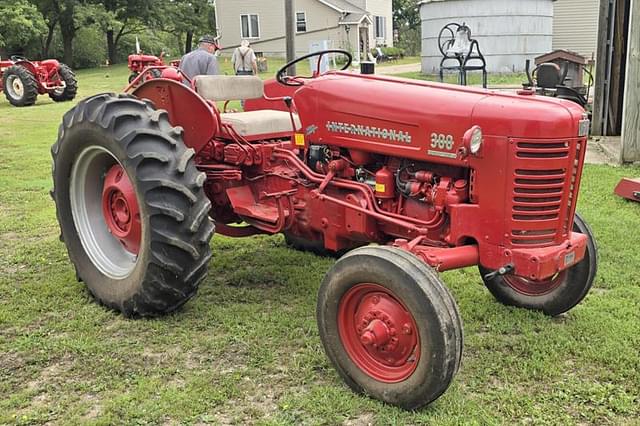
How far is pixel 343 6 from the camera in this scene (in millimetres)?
35531

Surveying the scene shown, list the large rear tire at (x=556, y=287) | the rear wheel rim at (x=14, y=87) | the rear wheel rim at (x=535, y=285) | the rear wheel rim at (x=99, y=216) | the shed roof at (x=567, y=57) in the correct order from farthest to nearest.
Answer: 1. the rear wheel rim at (x=14, y=87)
2. the shed roof at (x=567, y=57)
3. the rear wheel rim at (x=99, y=216)
4. the rear wheel rim at (x=535, y=285)
5. the large rear tire at (x=556, y=287)

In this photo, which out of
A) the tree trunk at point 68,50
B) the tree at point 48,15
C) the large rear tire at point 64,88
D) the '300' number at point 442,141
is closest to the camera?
the '300' number at point 442,141

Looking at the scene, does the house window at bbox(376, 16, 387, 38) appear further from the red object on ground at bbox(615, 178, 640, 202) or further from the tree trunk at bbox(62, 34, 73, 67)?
the red object on ground at bbox(615, 178, 640, 202)

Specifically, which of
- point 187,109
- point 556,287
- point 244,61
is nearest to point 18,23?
point 244,61

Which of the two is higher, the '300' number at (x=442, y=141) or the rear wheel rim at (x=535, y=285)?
the '300' number at (x=442, y=141)

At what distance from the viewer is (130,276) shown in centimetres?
404

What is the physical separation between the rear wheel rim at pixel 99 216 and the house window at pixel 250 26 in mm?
32381

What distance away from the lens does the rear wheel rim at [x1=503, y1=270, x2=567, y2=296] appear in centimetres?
390

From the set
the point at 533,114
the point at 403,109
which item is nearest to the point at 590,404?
the point at 533,114

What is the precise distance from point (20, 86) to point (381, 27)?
90.4 ft

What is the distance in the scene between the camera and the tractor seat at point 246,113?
4.43 meters

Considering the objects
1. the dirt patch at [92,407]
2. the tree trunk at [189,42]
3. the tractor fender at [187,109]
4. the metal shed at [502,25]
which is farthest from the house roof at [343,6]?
the dirt patch at [92,407]

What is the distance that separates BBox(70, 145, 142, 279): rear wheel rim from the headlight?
7.31 feet

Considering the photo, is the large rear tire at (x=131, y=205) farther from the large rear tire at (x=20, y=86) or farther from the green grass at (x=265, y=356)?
the large rear tire at (x=20, y=86)
